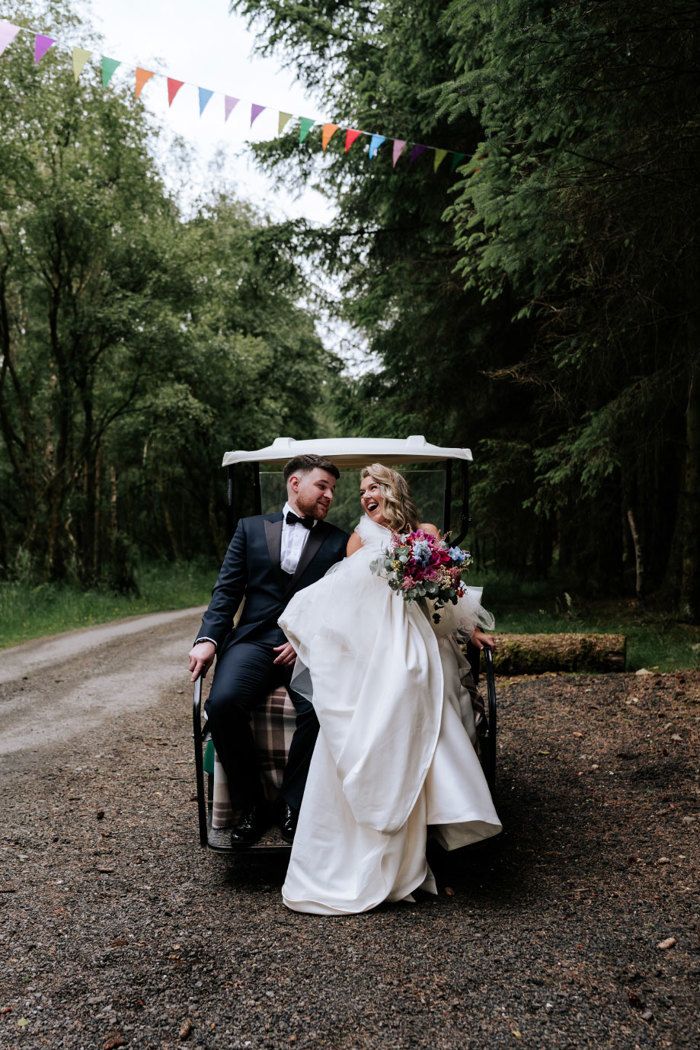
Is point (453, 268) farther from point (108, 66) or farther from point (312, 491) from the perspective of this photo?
point (312, 491)

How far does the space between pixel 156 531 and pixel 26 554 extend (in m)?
18.3

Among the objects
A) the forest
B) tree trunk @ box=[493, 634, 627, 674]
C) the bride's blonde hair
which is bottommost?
tree trunk @ box=[493, 634, 627, 674]

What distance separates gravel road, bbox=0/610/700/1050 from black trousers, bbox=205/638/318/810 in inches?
16.2

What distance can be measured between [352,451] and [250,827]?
2.14 metres

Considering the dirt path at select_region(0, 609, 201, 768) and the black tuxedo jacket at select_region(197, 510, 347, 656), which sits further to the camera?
the dirt path at select_region(0, 609, 201, 768)

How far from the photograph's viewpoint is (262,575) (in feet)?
14.1

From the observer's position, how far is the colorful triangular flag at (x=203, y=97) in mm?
8969

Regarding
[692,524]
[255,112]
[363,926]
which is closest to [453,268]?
[255,112]

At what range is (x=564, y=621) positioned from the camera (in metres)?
11.3

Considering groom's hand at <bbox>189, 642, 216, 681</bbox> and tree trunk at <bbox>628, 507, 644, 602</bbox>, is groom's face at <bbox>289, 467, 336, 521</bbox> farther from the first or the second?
tree trunk at <bbox>628, 507, 644, 602</bbox>

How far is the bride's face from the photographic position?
402cm

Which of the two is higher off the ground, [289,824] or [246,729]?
[246,729]

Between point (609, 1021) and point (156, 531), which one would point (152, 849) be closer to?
point (609, 1021)

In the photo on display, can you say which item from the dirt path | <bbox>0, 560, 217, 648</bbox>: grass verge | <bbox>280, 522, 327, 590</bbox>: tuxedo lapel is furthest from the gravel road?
<bbox>0, 560, 217, 648</bbox>: grass verge
